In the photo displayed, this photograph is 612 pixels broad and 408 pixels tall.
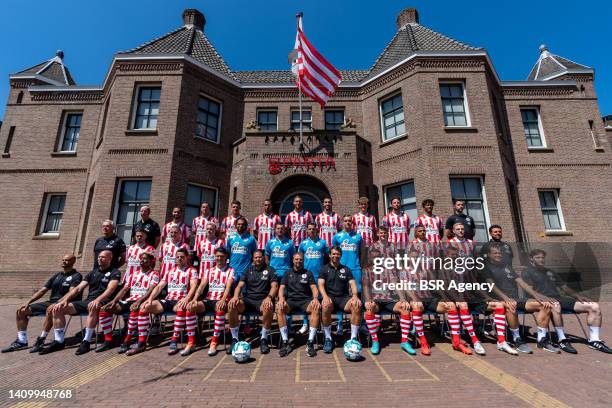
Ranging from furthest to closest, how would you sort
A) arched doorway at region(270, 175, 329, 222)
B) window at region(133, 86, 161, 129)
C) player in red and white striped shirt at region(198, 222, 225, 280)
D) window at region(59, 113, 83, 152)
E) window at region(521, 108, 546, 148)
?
window at region(59, 113, 83, 152) → window at region(521, 108, 546, 148) → window at region(133, 86, 161, 129) → arched doorway at region(270, 175, 329, 222) → player in red and white striped shirt at region(198, 222, 225, 280)

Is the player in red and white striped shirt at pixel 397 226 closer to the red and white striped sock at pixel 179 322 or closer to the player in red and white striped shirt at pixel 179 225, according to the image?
the red and white striped sock at pixel 179 322

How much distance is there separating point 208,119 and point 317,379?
11.5 m

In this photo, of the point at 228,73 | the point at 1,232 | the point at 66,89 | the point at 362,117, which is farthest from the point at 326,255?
the point at 66,89

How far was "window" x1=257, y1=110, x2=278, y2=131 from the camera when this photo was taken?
13359mm

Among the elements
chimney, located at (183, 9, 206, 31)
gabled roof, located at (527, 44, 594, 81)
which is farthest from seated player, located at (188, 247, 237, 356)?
gabled roof, located at (527, 44, 594, 81)

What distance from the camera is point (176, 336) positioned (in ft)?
15.9

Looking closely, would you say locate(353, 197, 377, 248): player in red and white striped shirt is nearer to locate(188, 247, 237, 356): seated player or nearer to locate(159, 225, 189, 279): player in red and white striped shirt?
locate(188, 247, 237, 356): seated player

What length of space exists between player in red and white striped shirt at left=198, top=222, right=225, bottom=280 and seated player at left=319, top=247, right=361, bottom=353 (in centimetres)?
228

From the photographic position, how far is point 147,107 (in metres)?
11.7

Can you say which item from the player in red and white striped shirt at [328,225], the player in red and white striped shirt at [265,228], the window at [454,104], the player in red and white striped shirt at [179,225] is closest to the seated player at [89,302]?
the player in red and white striped shirt at [179,225]

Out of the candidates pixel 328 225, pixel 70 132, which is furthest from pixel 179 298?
pixel 70 132

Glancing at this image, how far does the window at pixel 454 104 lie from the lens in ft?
37.3

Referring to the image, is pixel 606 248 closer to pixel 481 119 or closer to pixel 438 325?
pixel 481 119

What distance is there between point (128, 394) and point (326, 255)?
12.4 feet
